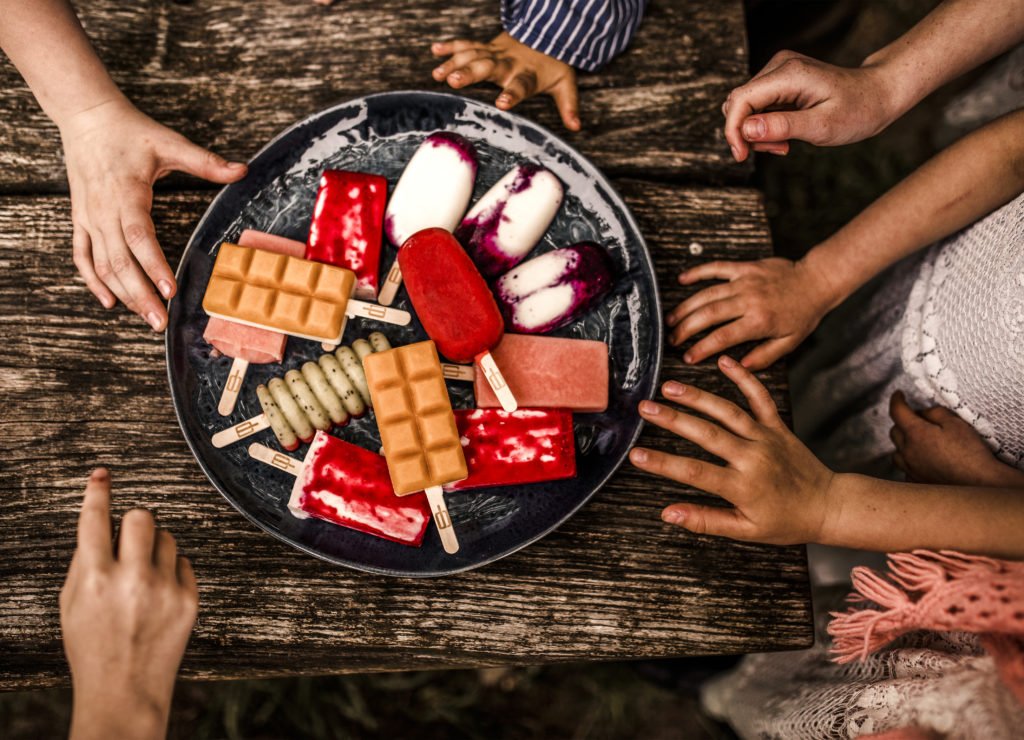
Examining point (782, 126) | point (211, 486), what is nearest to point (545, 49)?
point (782, 126)

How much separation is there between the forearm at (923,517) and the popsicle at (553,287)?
2.01ft

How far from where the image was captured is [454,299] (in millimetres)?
1266

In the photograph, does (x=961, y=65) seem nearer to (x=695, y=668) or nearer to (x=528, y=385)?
(x=528, y=385)

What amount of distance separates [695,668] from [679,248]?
1377 millimetres

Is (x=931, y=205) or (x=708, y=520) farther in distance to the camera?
(x=931, y=205)

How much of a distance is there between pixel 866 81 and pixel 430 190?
35.5 inches

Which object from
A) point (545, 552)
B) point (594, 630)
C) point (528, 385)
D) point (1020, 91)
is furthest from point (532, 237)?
point (1020, 91)

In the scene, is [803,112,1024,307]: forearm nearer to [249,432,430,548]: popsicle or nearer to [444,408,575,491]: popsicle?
[444,408,575,491]: popsicle

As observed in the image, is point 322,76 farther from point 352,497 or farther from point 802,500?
point 802,500

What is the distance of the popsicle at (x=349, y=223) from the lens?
133 centimetres

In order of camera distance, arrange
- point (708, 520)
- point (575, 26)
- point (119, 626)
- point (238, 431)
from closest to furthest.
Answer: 1. point (119, 626)
2. point (708, 520)
3. point (238, 431)
4. point (575, 26)

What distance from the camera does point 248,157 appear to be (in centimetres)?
145

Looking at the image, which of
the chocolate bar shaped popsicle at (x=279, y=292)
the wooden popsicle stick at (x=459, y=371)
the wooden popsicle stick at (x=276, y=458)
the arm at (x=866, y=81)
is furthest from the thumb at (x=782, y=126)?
the wooden popsicle stick at (x=276, y=458)

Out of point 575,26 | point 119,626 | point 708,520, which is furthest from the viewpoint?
point 575,26
